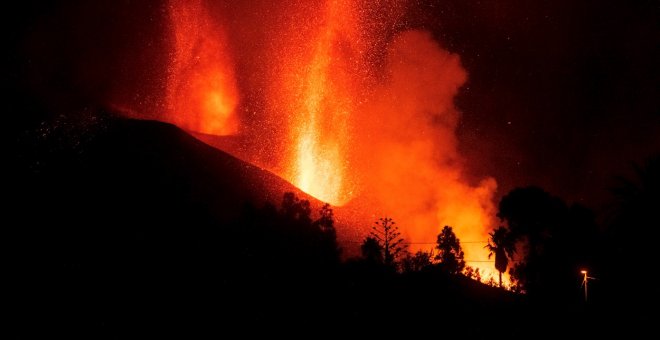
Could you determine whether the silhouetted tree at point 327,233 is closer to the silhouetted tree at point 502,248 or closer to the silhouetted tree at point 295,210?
the silhouetted tree at point 295,210

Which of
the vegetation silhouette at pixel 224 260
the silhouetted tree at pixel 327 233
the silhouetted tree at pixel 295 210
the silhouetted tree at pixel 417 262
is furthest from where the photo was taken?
the silhouetted tree at pixel 295 210

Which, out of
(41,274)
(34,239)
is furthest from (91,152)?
(41,274)

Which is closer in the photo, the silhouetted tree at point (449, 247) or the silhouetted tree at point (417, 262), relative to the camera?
the silhouetted tree at point (417, 262)

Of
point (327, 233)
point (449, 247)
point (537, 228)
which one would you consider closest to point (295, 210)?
point (327, 233)

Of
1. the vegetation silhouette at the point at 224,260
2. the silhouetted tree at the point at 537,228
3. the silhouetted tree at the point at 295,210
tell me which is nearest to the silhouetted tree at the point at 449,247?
the vegetation silhouette at the point at 224,260

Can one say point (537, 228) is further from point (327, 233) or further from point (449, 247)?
point (327, 233)

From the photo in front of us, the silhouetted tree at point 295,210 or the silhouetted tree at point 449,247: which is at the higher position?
the silhouetted tree at point 295,210

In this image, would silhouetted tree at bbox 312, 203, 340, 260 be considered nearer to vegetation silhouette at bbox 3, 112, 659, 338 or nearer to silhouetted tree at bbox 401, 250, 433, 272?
vegetation silhouette at bbox 3, 112, 659, 338

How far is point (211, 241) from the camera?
5159cm

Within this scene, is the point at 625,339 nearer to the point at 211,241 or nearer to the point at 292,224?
the point at 211,241

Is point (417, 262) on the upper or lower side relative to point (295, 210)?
lower

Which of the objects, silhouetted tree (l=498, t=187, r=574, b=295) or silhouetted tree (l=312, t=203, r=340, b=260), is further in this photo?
silhouetted tree (l=312, t=203, r=340, b=260)

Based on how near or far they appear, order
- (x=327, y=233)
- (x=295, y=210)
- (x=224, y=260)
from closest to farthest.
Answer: (x=224, y=260), (x=327, y=233), (x=295, y=210)

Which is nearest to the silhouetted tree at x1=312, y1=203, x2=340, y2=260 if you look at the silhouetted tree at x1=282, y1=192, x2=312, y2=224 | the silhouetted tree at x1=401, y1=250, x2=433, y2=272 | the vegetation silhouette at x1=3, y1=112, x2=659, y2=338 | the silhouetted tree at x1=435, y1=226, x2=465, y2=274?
the vegetation silhouette at x1=3, y1=112, x2=659, y2=338
